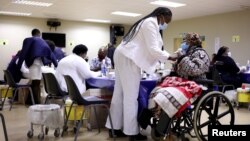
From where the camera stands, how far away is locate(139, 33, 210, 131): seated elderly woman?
2787 mm

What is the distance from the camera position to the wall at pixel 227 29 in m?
9.00

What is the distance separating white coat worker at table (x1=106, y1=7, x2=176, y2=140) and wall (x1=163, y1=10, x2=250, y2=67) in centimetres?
664

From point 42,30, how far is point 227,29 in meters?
6.82

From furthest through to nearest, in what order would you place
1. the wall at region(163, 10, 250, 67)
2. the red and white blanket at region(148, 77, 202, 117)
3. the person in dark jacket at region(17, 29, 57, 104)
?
1. the wall at region(163, 10, 250, 67)
2. the person in dark jacket at region(17, 29, 57, 104)
3. the red and white blanket at region(148, 77, 202, 117)

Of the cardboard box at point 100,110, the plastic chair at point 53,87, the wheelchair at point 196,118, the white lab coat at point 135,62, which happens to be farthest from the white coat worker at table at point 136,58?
the plastic chair at point 53,87

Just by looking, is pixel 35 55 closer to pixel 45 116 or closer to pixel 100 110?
pixel 100 110

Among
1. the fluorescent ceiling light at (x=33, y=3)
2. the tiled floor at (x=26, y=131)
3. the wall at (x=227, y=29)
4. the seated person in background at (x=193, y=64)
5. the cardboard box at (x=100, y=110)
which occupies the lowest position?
the tiled floor at (x=26, y=131)

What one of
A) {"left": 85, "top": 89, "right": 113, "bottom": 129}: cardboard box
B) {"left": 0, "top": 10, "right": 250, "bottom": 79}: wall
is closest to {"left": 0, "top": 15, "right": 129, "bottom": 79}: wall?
{"left": 0, "top": 10, "right": 250, "bottom": 79}: wall

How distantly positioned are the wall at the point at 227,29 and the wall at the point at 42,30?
3722 mm

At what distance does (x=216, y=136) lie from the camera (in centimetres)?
189

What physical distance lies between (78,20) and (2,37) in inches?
116

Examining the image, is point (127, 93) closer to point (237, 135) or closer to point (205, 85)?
point (205, 85)

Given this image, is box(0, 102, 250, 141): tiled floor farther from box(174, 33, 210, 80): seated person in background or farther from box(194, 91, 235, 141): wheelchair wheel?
box(174, 33, 210, 80): seated person in background

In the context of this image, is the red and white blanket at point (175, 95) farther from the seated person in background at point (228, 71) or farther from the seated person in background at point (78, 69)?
the seated person in background at point (228, 71)
